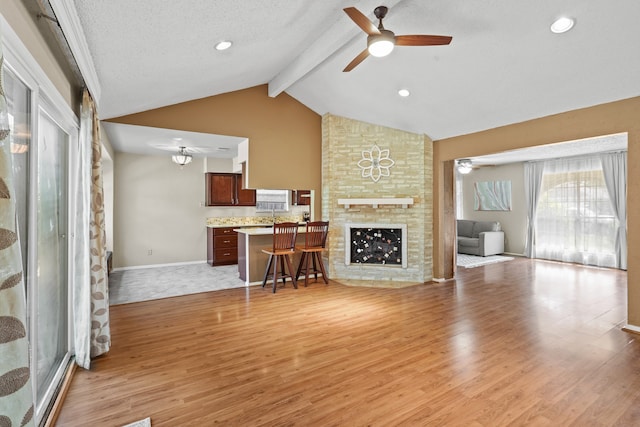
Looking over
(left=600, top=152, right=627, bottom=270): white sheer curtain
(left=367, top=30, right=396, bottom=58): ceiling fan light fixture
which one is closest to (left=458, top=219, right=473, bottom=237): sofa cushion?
(left=600, top=152, right=627, bottom=270): white sheer curtain

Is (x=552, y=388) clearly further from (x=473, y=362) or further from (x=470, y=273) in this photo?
(x=470, y=273)

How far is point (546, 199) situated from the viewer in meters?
7.49

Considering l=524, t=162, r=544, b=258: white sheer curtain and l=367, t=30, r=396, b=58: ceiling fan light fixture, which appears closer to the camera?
l=367, t=30, r=396, b=58: ceiling fan light fixture

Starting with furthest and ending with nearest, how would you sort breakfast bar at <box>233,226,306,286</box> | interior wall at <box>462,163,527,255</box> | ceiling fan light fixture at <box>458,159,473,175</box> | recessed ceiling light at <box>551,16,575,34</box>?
interior wall at <box>462,163,527,255</box> → ceiling fan light fixture at <box>458,159,473,175</box> → breakfast bar at <box>233,226,306,286</box> → recessed ceiling light at <box>551,16,575,34</box>

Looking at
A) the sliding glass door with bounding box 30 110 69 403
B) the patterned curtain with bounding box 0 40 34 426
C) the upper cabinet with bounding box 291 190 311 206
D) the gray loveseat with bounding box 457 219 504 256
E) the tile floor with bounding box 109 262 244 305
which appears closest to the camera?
the patterned curtain with bounding box 0 40 34 426

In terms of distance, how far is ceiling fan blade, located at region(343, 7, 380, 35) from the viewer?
7.75 ft

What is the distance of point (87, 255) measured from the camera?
8.45 ft

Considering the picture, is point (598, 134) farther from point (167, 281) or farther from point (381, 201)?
point (167, 281)

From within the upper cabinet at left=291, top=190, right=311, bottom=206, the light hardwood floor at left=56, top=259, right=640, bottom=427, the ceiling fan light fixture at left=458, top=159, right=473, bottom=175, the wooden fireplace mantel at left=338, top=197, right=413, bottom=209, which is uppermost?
the ceiling fan light fixture at left=458, top=159, right=473, bottom=175

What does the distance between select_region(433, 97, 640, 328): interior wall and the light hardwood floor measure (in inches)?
28.5

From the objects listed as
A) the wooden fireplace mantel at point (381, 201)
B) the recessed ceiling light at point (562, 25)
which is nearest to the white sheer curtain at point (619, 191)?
the wooden fireplace mantel at point (381, 201)

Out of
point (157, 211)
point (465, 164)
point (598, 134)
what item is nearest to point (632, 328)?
point (598, 134)

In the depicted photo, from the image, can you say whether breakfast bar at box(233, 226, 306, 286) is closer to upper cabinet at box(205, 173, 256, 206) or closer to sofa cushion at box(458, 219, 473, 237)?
upper cabinet at box(205, 173, 256, 206)

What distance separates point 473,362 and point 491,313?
1449 millimetres
